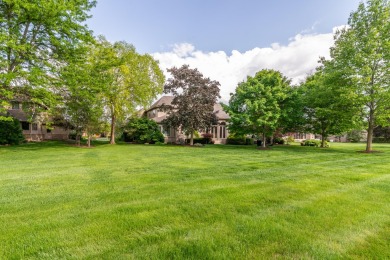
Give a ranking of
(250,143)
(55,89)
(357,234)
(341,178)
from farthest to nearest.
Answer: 1. (250,143)
2. (55,89)
3. (341,178)
4. (357,234)

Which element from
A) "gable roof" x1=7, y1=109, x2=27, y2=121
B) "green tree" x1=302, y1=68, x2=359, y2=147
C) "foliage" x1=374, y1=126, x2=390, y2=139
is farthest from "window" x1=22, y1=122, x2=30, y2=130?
"foliage" x1=374, y1=126, x2=390, y2=139

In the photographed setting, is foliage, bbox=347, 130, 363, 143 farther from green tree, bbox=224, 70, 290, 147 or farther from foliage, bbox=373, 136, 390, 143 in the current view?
green tree, bbox=224, 70, 290, 147

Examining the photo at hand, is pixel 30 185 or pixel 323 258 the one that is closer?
pixel 323 258

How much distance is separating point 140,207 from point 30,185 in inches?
158

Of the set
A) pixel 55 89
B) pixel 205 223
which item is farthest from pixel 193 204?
pixel 55 89

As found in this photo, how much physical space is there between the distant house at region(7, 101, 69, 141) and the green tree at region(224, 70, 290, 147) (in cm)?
2204

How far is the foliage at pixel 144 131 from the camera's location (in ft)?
88.0

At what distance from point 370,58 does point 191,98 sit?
15.8m

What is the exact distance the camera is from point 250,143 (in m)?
29.5

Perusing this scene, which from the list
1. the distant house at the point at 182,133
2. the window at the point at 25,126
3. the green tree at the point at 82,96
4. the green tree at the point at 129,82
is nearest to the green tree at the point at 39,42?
the green tree at the point at 82,96

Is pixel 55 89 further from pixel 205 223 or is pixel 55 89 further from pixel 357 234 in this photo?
pixel 357 234

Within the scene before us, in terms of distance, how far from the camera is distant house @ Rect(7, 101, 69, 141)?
1100 inches

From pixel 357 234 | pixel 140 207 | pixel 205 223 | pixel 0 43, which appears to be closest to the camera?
pixel 357 234

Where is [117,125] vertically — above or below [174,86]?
below
